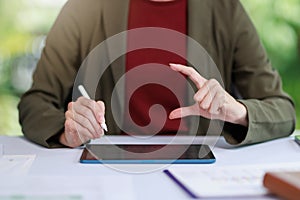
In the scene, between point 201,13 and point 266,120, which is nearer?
point 266,120

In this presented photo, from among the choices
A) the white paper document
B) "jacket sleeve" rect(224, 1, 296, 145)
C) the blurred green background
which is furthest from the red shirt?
the blurred green background

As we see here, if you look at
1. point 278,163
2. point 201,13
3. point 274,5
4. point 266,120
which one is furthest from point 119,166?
point 274,5

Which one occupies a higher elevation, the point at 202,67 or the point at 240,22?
the point at 240,22

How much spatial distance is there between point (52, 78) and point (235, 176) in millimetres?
Result: 632

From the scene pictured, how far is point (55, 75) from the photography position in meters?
1.29

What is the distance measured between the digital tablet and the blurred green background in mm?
993

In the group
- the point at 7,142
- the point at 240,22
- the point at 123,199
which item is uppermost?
the point at 240,22

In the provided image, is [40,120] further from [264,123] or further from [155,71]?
[264,123]

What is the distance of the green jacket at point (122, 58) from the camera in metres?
1.29

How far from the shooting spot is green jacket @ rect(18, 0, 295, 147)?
1286 mm

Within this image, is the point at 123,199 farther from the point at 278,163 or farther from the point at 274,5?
the point at 274,5

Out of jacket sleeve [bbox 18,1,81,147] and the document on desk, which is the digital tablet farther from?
jacket sleeve [bbox 18,1,81,147]

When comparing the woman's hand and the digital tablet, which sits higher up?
the woman's hand

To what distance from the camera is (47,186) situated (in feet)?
2.50
